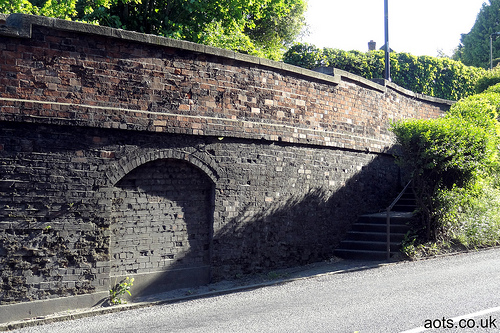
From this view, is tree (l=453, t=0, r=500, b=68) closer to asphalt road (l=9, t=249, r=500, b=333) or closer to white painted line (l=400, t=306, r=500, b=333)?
asphalt road (l=9, t=249, r=500, b=333)

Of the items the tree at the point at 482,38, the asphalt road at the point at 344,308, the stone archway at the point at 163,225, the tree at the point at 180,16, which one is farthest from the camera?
the tree at the point at 482,38

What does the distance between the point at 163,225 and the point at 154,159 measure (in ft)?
3.60

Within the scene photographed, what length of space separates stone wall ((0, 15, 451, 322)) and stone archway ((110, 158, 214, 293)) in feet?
0.06

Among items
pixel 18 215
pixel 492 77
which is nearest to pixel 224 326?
pixel 18 215

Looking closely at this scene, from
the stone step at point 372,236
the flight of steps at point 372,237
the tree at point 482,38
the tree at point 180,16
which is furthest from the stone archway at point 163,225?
the tree at point 482,38

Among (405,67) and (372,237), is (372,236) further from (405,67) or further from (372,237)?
(405,67)

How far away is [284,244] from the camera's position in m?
9.85

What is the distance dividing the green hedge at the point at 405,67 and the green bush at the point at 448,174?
811 cm

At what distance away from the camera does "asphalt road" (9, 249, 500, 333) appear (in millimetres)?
5679

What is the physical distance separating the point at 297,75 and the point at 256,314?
5491 millimetres

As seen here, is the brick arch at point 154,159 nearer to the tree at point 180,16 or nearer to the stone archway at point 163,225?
the stone archway at point 163,225

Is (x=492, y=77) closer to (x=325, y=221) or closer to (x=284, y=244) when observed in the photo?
(x=325, y=221)

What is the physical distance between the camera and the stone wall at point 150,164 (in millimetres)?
6926

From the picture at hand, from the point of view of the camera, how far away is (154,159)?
7992 millimetres
